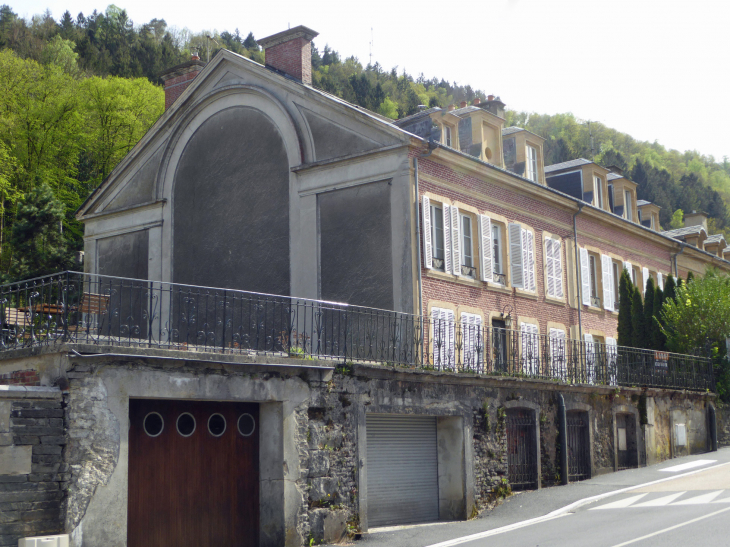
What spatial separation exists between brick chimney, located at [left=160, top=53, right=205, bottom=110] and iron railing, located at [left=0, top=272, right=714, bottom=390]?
651cm

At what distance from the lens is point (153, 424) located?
11.0 meters

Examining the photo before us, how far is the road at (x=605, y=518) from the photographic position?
10898 mm

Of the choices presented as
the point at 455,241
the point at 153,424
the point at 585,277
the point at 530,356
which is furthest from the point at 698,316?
the point at 153,424

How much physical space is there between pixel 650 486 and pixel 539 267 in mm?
7713

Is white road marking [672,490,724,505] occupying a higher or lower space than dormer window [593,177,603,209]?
lower

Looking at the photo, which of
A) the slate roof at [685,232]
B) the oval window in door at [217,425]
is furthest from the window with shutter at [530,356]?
the slate roof at [685,232]

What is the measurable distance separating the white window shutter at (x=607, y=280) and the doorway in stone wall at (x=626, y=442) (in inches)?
247

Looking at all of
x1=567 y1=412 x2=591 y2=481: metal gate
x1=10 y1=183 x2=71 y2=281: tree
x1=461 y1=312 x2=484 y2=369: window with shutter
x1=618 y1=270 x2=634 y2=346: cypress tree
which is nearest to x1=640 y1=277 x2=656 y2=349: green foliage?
x1=618 y1=270 x2=634 y2=346: cypress tree

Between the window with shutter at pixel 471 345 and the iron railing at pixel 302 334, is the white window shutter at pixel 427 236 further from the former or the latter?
the window with shutter at pixel 471 345

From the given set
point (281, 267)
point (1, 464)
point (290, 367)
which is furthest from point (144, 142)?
point (1, 464)

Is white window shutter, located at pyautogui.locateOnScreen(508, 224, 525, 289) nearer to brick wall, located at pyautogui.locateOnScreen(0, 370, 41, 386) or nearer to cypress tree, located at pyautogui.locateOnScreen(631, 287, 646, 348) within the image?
cypress tree, located at pyautogui.locateOnScreen(631, 287, 646, 348)

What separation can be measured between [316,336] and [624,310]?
14.2 metres

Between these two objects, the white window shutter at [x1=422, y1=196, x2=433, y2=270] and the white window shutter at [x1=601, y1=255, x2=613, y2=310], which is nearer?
the white window shutter at [x1=422, y1=196, x2=433, y2=270]

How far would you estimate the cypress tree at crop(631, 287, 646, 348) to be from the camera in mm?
26359
